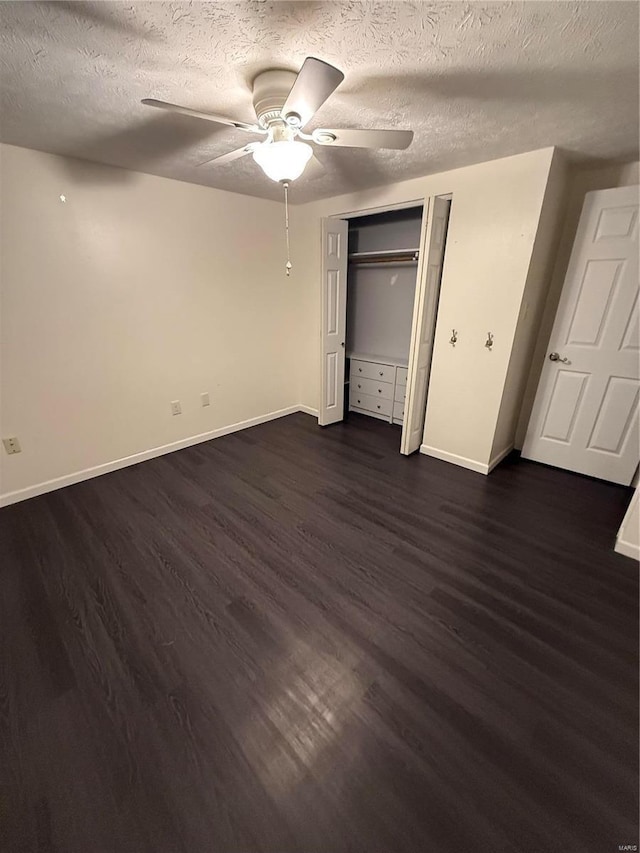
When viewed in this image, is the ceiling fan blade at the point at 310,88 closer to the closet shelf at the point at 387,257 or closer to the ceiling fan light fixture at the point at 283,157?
the ceiling fan light fixture at the point at 283,157

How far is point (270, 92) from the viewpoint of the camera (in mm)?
1385

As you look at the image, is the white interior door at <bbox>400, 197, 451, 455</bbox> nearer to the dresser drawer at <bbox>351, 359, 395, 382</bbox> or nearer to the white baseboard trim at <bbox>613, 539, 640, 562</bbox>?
the dresser drawer at <bbox>351, 359, 395, 382</bbox>

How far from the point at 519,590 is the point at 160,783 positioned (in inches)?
69.2

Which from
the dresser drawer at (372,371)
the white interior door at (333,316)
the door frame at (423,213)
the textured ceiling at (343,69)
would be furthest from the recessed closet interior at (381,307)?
the textured ceiling at (343,69)

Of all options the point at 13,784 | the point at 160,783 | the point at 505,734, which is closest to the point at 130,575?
the point at 13,784

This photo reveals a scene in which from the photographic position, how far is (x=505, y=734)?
1247mm

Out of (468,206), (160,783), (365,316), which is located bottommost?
(160,783)

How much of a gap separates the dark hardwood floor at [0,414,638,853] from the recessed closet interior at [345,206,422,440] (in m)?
1.63

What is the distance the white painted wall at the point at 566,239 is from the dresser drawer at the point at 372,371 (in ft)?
4.36

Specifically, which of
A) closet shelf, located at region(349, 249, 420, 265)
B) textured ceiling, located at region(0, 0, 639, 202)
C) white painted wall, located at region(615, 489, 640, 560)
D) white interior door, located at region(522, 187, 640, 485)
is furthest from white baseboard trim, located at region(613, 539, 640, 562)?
closet shelf, located at region(349, 249, 420, 265)

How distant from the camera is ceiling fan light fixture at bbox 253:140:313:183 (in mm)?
1413

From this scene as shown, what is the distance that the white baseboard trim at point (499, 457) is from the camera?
2.98 meters

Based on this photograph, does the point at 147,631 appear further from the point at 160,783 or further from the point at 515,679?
the point at 515,679

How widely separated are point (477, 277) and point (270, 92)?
1852mm
